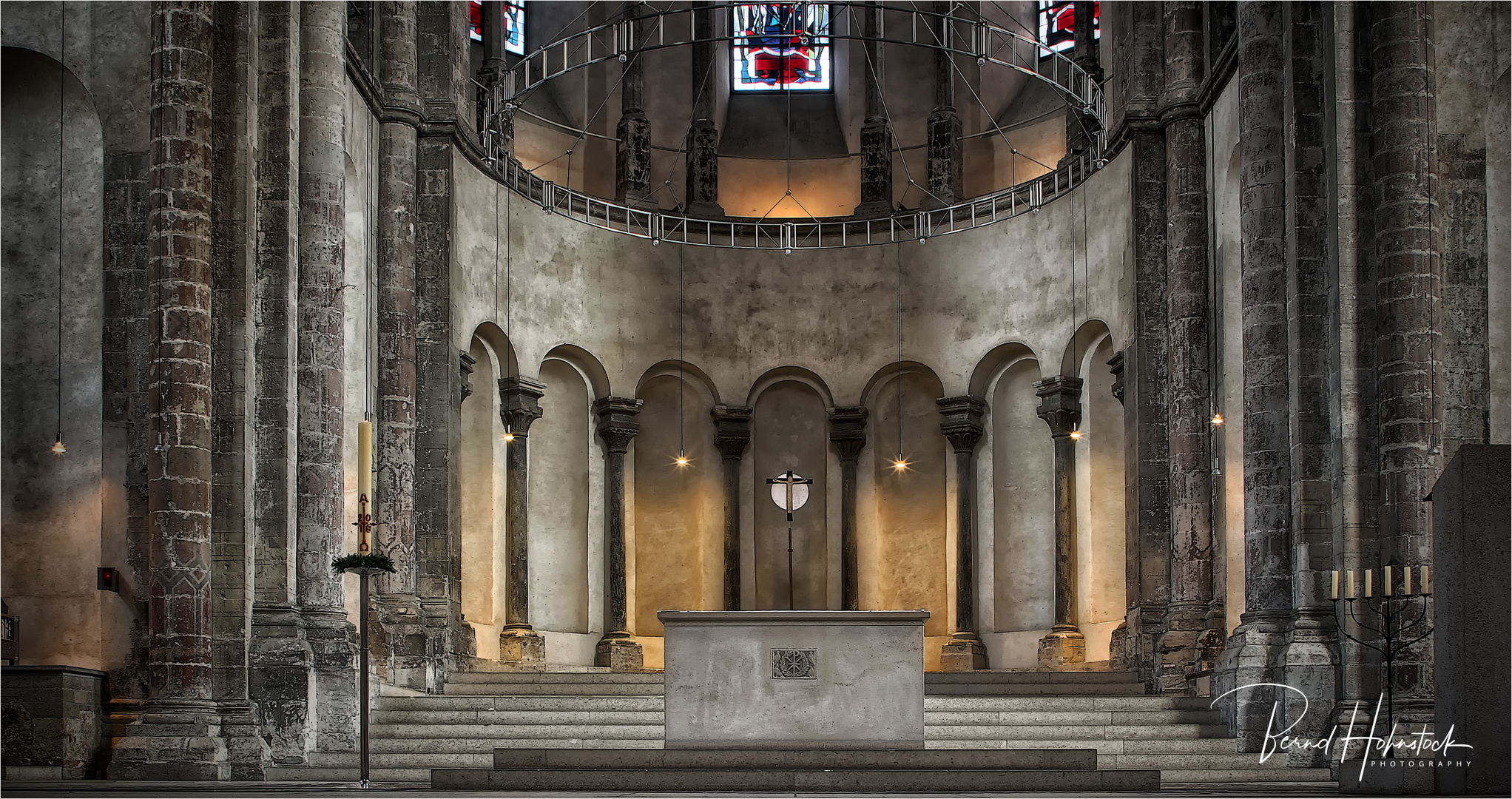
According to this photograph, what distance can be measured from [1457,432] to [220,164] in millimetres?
11032

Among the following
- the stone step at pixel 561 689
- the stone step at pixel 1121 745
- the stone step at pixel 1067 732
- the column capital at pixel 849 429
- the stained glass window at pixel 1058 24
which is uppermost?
the stained glass window at pixel 1058 24

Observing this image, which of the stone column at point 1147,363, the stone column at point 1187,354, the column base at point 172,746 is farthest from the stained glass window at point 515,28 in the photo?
the column base at point 172,746

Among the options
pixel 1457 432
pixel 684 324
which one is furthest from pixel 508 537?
pixel 1457 432

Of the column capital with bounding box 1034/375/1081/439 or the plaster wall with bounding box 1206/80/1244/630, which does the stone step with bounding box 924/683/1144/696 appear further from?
the column capital with bounding box 1034/375/1081/439

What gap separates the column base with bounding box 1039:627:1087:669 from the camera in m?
23.1

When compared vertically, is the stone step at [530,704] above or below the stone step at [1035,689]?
above

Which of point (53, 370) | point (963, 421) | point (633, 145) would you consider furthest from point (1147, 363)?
point (53, 370)

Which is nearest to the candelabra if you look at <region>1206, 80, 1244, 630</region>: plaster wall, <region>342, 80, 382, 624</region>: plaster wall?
<region>1206, 80, 1244, 630</region>: plaster wall

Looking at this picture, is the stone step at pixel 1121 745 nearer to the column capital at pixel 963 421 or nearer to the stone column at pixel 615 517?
the stone column at pixel 615 517

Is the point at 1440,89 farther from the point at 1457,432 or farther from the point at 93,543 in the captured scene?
the point at 93,543

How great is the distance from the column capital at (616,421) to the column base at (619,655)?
2858 mm

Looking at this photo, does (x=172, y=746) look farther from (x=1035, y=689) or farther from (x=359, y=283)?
(x=1035, y=689)

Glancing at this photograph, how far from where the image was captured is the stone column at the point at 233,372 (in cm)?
1413

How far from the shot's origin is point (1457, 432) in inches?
557
